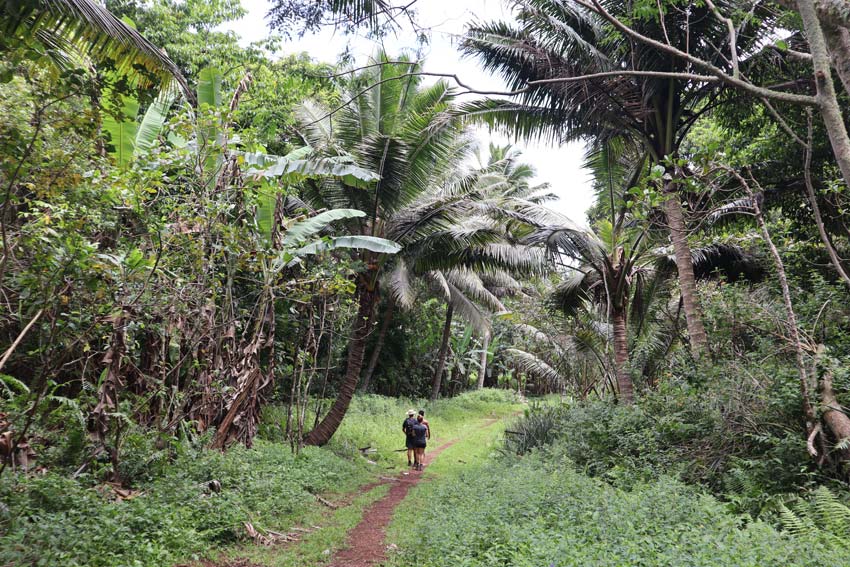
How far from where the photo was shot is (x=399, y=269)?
16172 millimetres

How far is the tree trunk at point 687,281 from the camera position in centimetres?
875

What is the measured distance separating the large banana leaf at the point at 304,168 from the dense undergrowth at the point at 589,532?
18.3 feet

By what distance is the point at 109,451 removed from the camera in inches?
251

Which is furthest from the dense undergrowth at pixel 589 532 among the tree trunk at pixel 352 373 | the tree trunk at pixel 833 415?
the tree trunk at pixel 352 373

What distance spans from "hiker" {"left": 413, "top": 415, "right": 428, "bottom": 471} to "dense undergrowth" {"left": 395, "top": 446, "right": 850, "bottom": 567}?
5.19 meters

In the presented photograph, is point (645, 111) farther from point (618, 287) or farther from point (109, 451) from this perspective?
point (109, 451)

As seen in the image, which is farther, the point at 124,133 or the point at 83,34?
the point at 124,133

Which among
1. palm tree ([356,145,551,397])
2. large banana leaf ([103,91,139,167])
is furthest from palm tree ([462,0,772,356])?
large banana leaf ([103,91,139,167])

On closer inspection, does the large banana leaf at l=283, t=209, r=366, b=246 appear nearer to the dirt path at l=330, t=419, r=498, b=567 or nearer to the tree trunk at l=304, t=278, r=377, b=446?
the tree trunk at l=304, t=278, r=377, b=446

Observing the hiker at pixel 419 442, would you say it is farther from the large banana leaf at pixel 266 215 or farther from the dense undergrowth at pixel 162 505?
the large banana leaf at pixel 266 215

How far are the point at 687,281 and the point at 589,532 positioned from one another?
5.58m

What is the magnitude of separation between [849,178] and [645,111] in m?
6.62

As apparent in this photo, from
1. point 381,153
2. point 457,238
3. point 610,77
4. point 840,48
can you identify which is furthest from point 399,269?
point 840,48

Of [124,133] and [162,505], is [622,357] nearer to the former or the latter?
[162,505]
